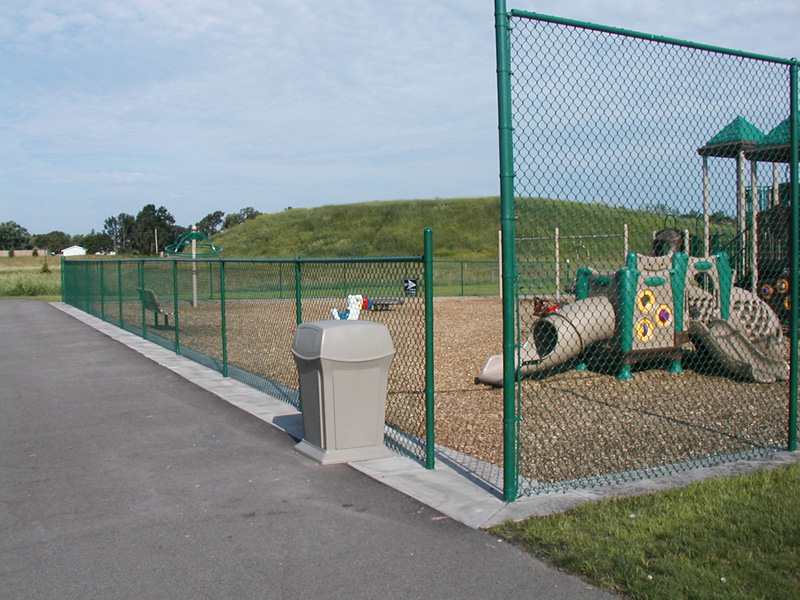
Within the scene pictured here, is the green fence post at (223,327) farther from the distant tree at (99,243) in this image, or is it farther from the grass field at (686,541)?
the distant tree at (99,243)

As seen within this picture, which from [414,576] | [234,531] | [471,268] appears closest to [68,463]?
[234,531]

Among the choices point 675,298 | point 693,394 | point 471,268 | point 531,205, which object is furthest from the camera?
point 471,268

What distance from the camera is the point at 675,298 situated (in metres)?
9.60

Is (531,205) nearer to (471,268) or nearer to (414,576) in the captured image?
(414,576)

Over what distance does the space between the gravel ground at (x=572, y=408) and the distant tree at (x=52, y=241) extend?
144307 mm

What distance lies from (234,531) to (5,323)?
18.0 meters

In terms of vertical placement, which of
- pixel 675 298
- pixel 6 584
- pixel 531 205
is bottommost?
pixel 6 584

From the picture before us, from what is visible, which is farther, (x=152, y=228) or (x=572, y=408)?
(x=152, y=228)

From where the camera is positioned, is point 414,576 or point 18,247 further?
point 18,247

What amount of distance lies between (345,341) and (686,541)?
108 inches

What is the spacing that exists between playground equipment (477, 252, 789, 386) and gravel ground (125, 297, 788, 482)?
0.26 meters

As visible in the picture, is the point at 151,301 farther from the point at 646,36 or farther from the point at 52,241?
the point at 52,241

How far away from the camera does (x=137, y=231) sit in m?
119

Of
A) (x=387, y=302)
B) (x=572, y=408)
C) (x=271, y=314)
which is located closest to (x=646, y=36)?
(x=572, y=408)
